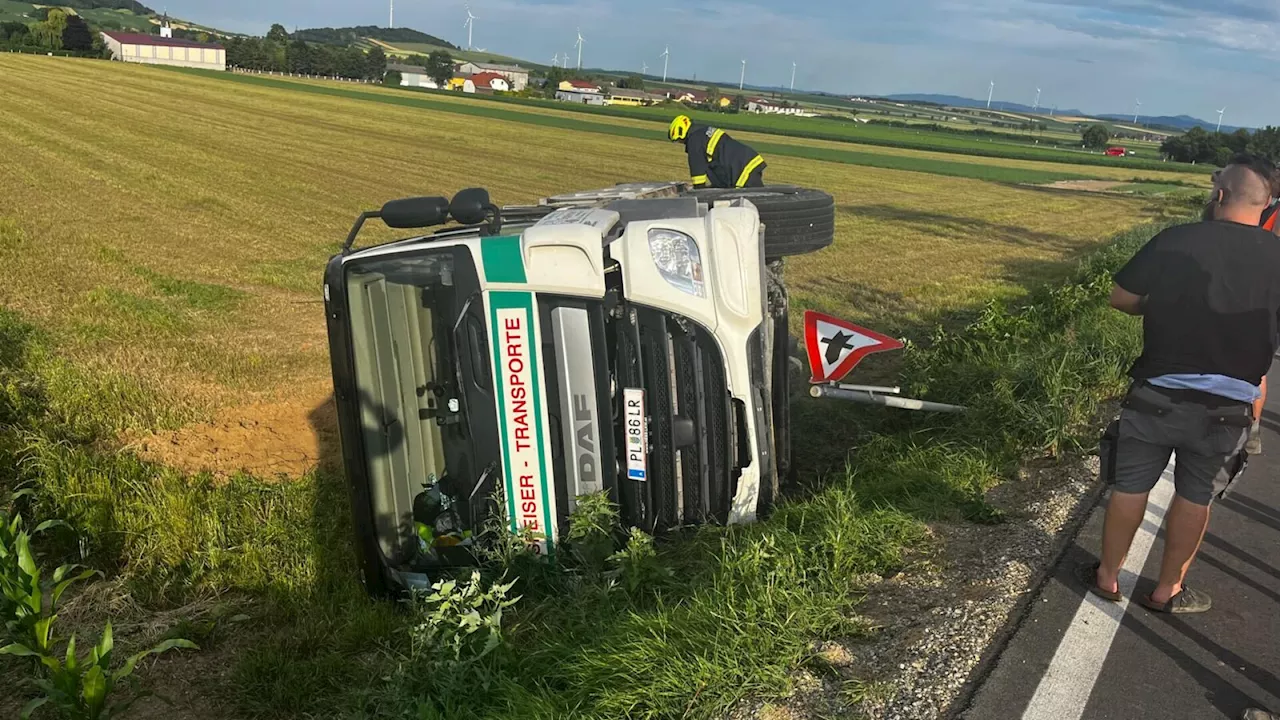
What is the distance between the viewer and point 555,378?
3.91 meters

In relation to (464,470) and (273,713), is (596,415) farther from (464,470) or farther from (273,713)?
(273,713)

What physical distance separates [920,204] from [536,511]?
78.3 feet

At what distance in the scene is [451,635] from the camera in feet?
11.4

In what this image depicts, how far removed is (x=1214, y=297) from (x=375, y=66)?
4065 inches

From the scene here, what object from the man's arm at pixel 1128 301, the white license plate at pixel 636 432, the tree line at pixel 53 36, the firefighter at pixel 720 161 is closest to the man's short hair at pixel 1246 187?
the man's arm at pixel 1128 301

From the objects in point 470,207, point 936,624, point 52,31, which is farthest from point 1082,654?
point 52,31

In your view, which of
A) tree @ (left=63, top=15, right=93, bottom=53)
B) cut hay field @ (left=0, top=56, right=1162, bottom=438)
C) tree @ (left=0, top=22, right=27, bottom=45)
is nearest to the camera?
cut hay field @ (left=0, top=56, right=1162, bottom=438)

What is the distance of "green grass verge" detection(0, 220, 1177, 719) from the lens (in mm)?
2932

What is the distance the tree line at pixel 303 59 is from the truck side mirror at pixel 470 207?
97.5m

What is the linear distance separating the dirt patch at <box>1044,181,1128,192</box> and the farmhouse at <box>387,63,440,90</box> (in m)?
73.1

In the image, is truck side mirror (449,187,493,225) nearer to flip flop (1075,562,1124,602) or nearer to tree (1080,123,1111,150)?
flip flop (1075,562,1124,602)

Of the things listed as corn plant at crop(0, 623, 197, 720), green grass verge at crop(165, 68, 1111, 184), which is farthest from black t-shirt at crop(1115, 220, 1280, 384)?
green grass verge at crop(165, 68, 1111, 184)

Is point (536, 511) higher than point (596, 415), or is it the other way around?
point (596, 415)

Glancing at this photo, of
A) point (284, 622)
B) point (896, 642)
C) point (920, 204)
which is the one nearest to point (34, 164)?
point (284, 622)
